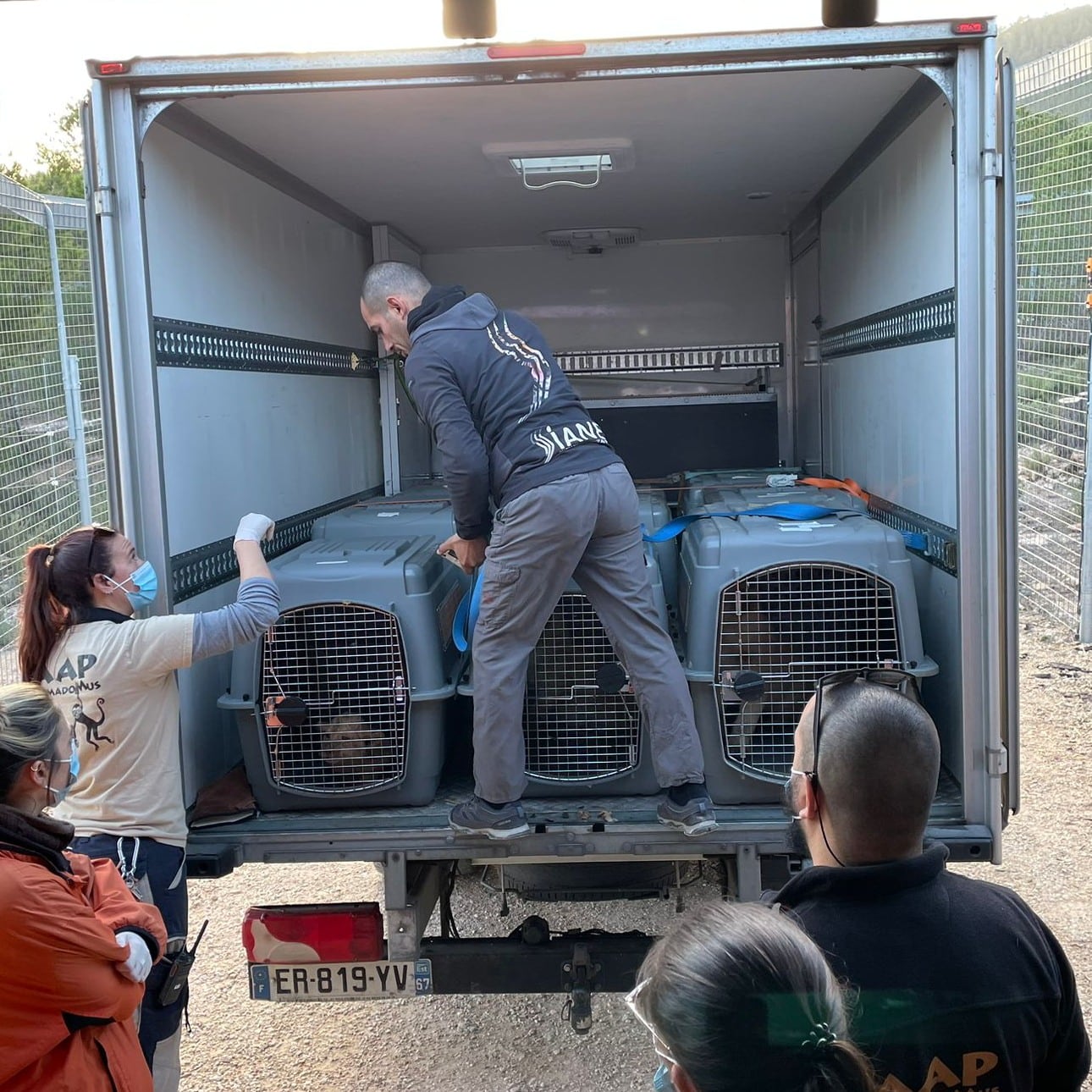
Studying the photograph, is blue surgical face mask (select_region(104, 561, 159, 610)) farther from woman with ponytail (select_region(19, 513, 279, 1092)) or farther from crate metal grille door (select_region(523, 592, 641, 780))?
crate metal grille door (select_region(523, 592, 641, 780))

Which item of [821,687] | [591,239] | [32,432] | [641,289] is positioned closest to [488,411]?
[821,687]

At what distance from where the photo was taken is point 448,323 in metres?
3.11

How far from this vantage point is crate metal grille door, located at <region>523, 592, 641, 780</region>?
321 centimetres

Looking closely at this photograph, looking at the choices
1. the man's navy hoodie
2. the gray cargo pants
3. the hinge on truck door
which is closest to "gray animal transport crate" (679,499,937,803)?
the gray cargo pants

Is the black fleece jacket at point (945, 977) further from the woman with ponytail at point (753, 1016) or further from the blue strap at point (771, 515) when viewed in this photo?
the blue strap at point (771, 515)

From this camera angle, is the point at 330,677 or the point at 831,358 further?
the point at 831,358

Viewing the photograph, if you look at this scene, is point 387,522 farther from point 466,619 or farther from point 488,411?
point 488,411

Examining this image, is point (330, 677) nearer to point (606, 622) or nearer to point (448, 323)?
point (606, 622)

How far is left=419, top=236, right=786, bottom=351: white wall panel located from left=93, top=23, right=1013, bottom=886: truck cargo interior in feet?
2.82

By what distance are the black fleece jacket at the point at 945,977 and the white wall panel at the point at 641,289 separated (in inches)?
203

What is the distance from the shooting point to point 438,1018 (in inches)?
153

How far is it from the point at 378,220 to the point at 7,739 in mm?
4128

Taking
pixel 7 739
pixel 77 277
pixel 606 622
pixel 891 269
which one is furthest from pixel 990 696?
pixel 77 277

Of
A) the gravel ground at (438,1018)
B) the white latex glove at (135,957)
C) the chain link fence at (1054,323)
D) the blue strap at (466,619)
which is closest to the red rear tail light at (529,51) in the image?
A: the blue strap at (466,619)
